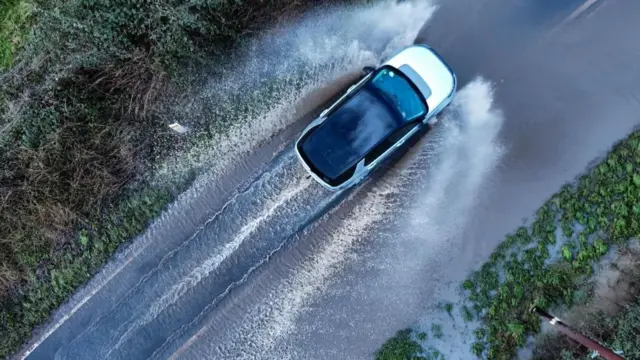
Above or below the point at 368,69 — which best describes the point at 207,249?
below

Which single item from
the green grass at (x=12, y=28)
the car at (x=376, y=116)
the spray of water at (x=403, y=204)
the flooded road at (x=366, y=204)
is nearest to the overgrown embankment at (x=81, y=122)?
the green grass at (x=12, y=28)

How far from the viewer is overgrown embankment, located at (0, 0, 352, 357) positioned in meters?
8.76

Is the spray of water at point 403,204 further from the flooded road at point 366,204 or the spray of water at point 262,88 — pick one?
the spray of water at point 262,88

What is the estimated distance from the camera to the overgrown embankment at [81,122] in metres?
8.76

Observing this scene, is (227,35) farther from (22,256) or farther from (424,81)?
(22,256)

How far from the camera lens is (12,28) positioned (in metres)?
9.26

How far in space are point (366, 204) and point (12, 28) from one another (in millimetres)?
7685

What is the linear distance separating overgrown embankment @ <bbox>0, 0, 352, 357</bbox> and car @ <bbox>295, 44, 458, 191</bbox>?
2395mm

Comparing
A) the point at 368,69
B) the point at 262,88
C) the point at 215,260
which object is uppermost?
the point at 262,88

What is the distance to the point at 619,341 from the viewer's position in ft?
26.1

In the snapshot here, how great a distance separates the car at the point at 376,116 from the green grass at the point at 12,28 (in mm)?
5772

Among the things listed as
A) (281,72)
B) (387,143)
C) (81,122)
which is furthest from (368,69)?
(81,122)

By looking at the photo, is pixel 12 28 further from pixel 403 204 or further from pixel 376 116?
pixel 403 204

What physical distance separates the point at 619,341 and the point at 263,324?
6.29 m
